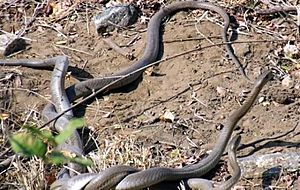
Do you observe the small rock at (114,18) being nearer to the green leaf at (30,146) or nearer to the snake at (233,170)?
the snake at (233,170)

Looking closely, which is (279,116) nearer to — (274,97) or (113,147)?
(274,97)

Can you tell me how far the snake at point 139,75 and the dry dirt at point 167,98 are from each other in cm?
8

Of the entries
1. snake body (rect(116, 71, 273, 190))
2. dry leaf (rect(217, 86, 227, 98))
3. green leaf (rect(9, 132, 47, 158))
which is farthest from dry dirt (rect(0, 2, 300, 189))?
green leaf (rect(9, 132, 47, 158))

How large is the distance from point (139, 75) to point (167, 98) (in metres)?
0.56

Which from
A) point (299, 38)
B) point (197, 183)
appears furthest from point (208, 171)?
point (299, 38)

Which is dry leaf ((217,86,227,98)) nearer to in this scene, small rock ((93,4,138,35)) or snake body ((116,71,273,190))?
snake body ((116,71,273,190))

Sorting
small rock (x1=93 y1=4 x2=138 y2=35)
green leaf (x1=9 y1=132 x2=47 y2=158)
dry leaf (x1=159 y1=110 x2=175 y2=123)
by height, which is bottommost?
dry leaf (x1=159 y1=110 x2=175 y2=123)

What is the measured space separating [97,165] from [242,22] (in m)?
3.14

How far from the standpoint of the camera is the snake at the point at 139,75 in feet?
14.7

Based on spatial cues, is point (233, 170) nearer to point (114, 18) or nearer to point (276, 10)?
point (276, 10)

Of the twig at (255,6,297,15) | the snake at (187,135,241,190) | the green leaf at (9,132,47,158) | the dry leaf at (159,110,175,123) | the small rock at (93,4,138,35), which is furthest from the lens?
the small rock at (93,4,138,35)

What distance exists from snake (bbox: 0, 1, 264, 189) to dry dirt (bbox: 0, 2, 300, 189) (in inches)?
3.2

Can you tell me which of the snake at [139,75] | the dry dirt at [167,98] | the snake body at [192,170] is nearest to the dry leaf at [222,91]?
the dry dirt at [167,98]

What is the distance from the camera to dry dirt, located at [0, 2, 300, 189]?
15.8ft
